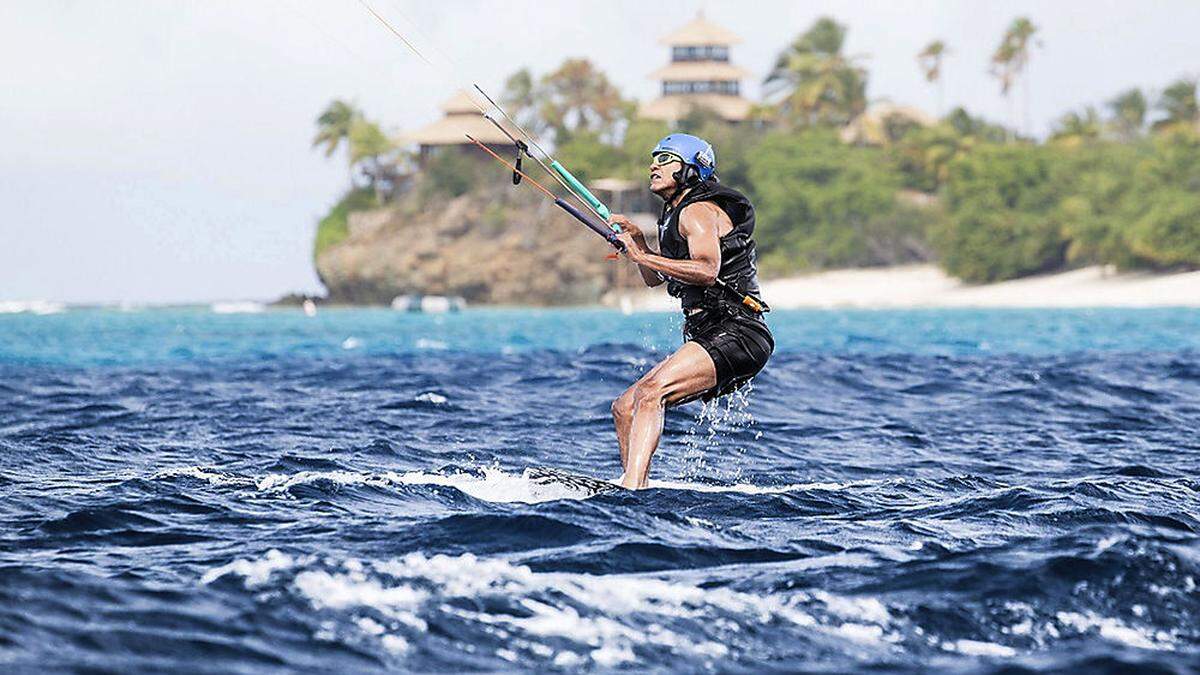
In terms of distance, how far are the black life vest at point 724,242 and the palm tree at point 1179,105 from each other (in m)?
108

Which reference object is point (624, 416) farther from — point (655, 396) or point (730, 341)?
point (730, 341)

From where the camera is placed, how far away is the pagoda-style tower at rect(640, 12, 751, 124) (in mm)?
124312

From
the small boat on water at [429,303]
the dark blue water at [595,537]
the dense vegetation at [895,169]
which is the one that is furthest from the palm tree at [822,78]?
the dark blue water at [595,537]

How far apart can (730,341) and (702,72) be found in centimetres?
11733

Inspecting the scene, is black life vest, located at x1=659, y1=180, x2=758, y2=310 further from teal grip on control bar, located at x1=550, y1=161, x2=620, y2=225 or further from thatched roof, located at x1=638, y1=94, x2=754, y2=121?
thatched roof, located at x1=638, y1=94, x2=754, y2=121

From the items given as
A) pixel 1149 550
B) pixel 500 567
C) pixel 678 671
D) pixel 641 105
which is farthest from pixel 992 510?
pixel 641 105

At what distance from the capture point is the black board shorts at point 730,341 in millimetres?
9773

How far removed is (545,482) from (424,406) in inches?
275

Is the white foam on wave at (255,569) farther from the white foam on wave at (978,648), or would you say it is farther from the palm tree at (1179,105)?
the palm tree at (1179,105)

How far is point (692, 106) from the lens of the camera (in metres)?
120

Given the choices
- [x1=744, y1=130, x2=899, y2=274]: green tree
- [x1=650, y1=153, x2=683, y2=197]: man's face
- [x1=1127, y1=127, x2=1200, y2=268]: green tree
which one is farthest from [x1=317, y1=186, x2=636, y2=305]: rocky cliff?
[x1=650, y1=153, x2=683, y2=197]: man's face

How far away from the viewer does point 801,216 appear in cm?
11169

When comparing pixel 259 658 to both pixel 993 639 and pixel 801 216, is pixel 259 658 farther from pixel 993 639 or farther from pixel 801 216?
pixel 801 216

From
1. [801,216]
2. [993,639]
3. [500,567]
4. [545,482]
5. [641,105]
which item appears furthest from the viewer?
[641,105]
